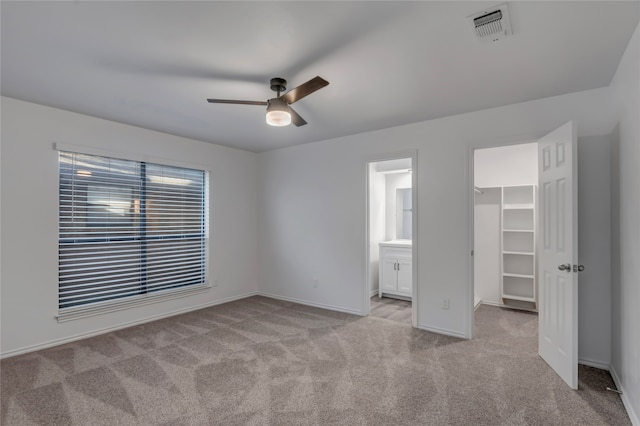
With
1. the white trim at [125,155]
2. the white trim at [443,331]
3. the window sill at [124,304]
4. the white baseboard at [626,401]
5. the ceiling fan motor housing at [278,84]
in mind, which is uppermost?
the ceiling fan motor housing at [278,84]

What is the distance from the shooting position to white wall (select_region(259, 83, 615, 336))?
10.3 ft

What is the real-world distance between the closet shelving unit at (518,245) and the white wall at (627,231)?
1997 millimetres

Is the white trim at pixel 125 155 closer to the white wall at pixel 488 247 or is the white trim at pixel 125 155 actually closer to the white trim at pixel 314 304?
the white trim at pixel 314 304

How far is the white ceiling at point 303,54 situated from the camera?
1.79 metres

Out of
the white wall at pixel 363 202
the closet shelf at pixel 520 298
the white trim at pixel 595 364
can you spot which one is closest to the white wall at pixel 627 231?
the white trim at pixel 595 364

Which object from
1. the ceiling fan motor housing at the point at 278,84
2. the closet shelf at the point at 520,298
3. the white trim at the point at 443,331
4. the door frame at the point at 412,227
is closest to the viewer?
the ceiling fan motor housing at the point at 278,84

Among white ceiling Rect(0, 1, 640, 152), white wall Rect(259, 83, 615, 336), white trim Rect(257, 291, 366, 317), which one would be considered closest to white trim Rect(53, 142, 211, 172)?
white ceiling Rect(0, 1, 640, 152)

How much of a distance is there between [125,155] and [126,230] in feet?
3.06

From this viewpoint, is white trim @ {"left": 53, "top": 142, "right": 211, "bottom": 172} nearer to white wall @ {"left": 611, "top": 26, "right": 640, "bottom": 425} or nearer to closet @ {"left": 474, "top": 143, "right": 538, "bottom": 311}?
closet @ {"left": 474, "top": 143, "right": 538, "bottom": 311}

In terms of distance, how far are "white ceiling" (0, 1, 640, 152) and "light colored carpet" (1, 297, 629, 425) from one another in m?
2.51

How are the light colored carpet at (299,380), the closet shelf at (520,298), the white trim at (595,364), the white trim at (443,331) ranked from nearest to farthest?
the light colored carpet at (299,380) < the white trim at (595,364) < the white trim at (443,331) < the closet shelf at (520,298)

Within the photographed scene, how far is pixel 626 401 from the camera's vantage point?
7.10ft

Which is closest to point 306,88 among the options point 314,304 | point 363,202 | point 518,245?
point 363,202

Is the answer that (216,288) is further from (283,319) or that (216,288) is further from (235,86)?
(235,86)
